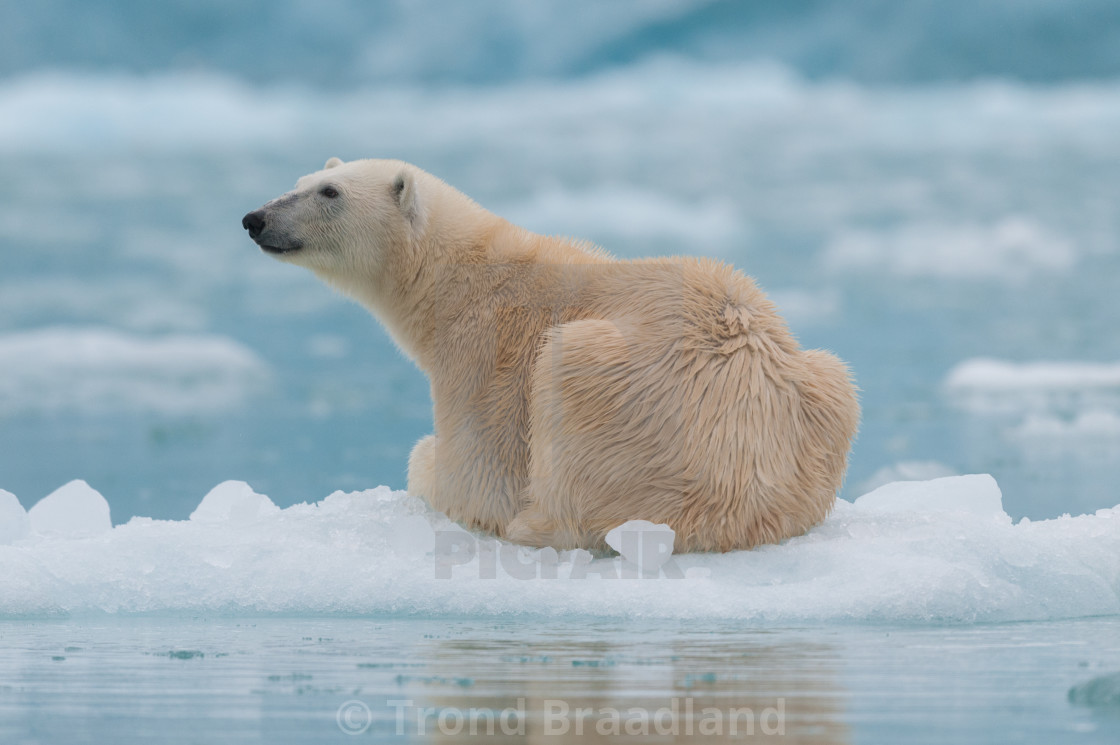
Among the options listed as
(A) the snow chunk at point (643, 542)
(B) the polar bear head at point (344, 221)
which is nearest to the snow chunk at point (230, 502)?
(B) the polar bear head at point (344, 221)

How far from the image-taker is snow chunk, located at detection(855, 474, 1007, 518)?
24.6 ft

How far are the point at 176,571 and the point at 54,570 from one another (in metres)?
0.70

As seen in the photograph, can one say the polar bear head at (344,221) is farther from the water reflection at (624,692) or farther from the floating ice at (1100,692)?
the floating ice at (1100,692)

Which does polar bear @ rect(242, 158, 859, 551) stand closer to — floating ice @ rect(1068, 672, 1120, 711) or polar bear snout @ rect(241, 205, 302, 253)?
polar bear snout @ rect(241, 205, 302, 253)

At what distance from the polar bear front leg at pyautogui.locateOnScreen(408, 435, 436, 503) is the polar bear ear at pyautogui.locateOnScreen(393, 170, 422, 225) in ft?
4.63

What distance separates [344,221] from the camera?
640 cm

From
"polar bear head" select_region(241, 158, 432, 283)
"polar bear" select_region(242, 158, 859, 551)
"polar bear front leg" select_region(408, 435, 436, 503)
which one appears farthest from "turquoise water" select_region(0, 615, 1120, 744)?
"polar bear head" select_region(241, 158, 432, 283)

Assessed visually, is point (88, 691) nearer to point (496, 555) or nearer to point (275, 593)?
point (275, 593)

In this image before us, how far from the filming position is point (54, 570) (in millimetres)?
5781

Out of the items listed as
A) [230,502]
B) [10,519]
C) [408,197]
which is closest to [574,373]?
[408,197]

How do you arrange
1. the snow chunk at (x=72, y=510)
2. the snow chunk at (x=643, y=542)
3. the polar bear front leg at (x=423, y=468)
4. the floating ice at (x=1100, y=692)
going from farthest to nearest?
the snow chunk at (x=72, y=510) → the polar bear front leg at (x=423, y=468) → the snow chunk at (x=643, y=542) → the floating ice at (x=1100, y=692)

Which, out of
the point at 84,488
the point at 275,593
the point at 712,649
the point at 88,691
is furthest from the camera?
the point at 84,488

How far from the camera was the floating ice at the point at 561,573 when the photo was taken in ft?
16.3

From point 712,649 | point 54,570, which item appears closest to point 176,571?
point 54,570
